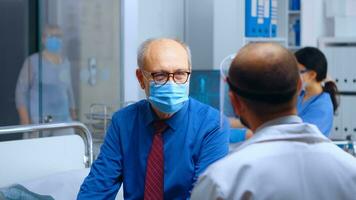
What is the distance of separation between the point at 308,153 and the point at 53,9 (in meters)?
3.64

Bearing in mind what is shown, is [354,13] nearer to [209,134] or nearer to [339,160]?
[209,134]

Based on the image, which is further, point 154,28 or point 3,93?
point 154,28

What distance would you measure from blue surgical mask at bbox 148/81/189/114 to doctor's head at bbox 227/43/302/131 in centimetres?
69

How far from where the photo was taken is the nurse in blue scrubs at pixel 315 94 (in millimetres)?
3666

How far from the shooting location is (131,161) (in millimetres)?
2311

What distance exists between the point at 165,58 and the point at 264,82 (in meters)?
0.77

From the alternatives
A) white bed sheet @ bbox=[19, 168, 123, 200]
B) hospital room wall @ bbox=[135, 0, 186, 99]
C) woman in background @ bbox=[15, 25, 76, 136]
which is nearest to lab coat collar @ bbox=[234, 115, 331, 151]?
white bed sheet @ bbox=[19, 168, 123, 200]

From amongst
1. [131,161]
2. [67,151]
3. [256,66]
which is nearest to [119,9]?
[67,151]

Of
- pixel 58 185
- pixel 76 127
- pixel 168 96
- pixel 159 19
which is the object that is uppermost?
pixel 159 19

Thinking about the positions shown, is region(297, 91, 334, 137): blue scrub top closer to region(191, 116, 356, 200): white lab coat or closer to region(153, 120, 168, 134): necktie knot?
region(153, 120, 168, 134): necktie knot

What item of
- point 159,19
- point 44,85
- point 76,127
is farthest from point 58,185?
point 159,19

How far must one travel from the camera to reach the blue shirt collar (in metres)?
2.30

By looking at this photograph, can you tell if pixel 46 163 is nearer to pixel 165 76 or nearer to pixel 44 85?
pixel 165 76

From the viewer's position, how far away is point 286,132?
1.55 meters
